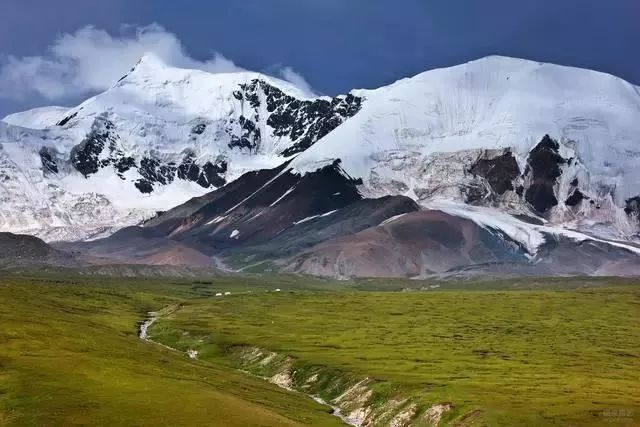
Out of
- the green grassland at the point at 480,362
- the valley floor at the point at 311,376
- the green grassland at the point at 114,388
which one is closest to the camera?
the green grassland at the point at 114,388

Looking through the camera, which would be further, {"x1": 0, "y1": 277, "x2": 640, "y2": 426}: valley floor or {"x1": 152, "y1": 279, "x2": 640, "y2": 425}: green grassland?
{"x1": 152, "y1": 279, "x2": 640, "y2": 425}: green grassland

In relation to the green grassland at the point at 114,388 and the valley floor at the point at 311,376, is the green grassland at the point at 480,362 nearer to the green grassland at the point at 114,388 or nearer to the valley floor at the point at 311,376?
the valley floor at the point at 311,376

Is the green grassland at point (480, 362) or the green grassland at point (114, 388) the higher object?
the green grassland at point (114, 388)

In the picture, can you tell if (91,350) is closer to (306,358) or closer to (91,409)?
(91,409)

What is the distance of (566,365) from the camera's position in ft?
449

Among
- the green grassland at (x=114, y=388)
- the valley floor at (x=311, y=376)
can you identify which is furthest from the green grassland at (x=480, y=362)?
the green grassland at (x=114, y=388)

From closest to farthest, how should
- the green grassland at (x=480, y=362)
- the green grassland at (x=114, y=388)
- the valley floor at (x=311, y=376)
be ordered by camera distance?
the green grassland at (x=114, y=388) → the valley floor at (x=311, y=376) → the green grassland at (x=480, y=362)

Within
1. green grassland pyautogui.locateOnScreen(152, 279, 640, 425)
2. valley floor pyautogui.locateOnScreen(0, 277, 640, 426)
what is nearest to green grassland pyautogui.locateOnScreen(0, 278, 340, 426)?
valley floor pyautogui.locateOnScreen(0, 277, 640, 426)

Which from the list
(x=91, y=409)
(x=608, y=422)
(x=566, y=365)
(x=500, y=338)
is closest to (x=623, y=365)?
(x=566, y=365)

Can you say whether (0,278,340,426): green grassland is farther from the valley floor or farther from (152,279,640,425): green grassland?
(152,279,640,425): green grassland

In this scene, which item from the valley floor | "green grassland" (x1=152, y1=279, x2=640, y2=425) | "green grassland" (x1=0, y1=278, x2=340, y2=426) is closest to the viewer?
"green grassland" (x1=0, y1=278, x2=340, y2=426)

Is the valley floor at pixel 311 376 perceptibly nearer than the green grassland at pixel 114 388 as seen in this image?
No

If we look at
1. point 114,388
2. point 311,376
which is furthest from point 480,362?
point 114,388

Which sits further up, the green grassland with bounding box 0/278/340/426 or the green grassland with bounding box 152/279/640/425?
the green grassland with bounding box 0/278/340/426
